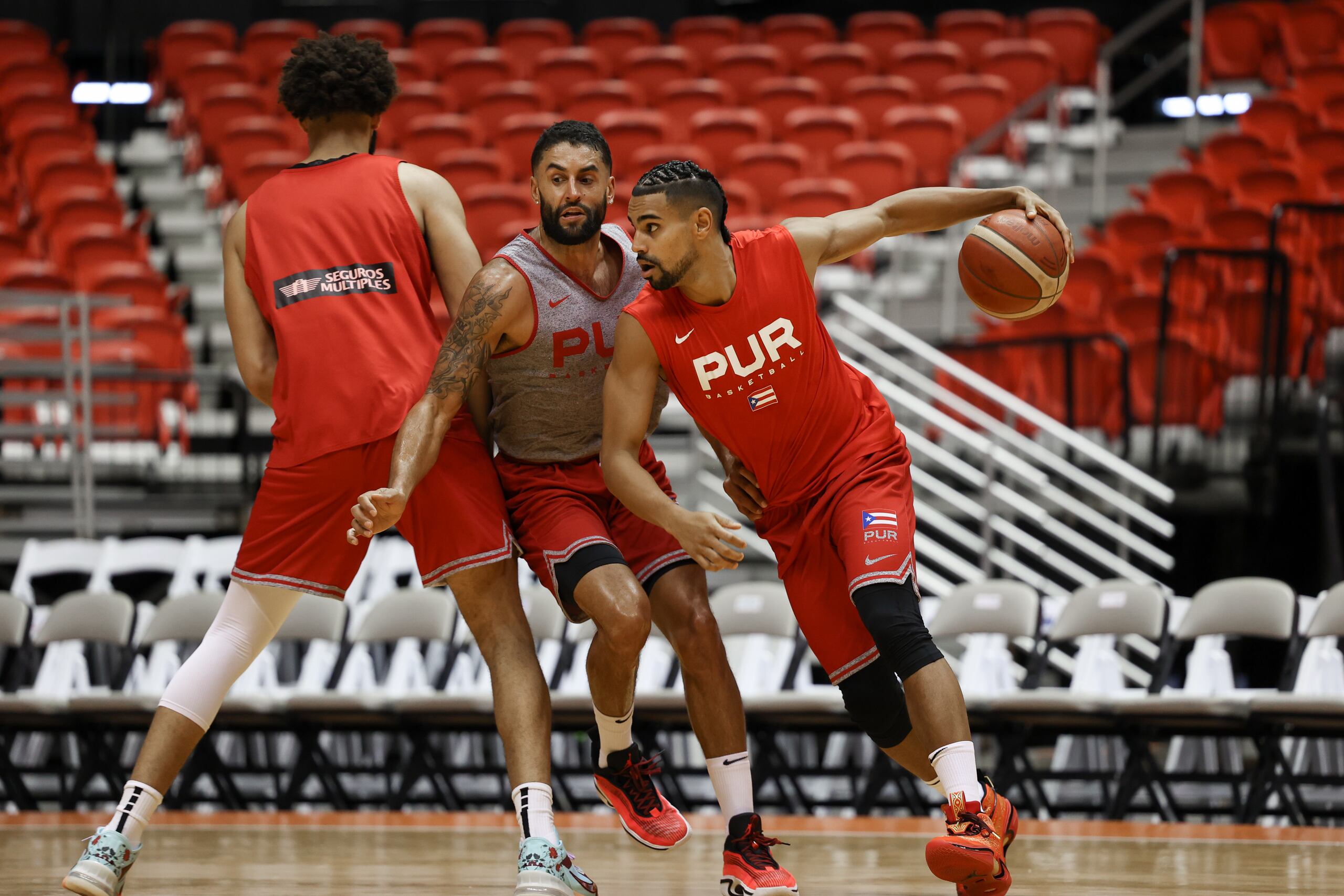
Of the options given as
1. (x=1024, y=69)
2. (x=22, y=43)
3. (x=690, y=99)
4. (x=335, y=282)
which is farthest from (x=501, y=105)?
(x=335, y=282)

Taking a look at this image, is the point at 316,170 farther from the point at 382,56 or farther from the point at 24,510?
the point at 24,510

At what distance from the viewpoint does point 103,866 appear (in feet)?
11.2

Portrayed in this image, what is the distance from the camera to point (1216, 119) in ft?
42.7

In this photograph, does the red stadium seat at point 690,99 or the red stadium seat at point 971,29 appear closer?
the red stadium seat at point 690,99

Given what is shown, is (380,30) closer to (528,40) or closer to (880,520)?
(528,40)

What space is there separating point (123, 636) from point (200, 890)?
332cm

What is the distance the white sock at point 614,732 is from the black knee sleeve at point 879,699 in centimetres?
56

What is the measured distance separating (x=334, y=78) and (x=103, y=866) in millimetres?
1939

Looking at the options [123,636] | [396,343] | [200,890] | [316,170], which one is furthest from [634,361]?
[123,636]

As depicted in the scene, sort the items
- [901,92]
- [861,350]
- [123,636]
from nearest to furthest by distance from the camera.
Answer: [123,636]
[861,350]
[901,92]

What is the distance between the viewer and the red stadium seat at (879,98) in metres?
12.5

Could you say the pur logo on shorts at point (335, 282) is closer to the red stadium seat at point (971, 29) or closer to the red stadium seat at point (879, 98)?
the red stadium seat at point (879, 98)

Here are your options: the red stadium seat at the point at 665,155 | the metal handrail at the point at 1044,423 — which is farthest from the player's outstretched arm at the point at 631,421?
the red stadium seat at the point at 665,155

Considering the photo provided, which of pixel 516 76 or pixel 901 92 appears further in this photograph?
pixel 516 76
